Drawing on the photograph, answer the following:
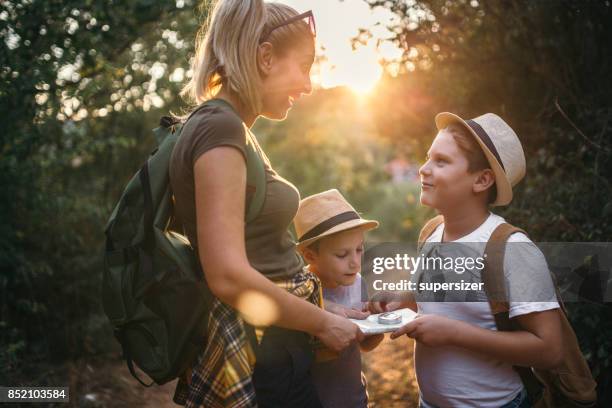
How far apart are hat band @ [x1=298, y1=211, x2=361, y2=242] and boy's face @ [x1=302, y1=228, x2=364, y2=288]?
53mm

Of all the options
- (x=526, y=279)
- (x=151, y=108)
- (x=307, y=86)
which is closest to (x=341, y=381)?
(x=526, y=279)

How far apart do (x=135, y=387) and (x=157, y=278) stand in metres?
3.50

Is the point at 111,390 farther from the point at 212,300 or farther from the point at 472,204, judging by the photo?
the point at 472,204

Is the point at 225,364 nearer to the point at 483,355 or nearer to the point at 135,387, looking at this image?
the point at 483,355

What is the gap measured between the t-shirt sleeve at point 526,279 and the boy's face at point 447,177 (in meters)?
0.27

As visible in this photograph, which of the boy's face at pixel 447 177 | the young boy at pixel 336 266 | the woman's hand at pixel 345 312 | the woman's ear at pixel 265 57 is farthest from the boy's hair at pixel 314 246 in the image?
the woman's ear at pixel 265 57

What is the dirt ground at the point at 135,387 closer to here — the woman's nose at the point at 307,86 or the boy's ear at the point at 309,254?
the boy's ear at the point at 309,254

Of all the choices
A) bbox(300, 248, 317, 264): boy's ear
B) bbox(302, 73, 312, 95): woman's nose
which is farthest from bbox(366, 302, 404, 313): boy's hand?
bbox(302, 73, 312, 95): woman's nose

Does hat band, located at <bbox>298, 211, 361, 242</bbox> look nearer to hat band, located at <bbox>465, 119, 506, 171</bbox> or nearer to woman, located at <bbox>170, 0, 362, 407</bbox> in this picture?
woman, located at <bbox>170, 0, 362, 407</bbox>

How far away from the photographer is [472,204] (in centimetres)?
215

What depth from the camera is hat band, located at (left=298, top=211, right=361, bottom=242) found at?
2.47 m

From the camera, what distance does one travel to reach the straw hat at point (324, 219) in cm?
245

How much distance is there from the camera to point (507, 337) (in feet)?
6.23

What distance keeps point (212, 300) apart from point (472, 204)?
1.05 meters
